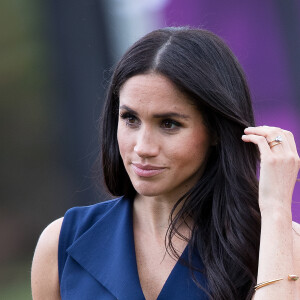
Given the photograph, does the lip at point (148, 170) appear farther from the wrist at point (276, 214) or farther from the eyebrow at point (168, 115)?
the wrist at point (276, 214)

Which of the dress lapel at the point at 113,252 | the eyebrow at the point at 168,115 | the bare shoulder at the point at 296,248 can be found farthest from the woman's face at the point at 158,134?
the bare shoulder at the point at 296,248

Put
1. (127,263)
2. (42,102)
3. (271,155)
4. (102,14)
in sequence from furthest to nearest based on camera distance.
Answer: (42,102)
(102,14)
(127,263)
(271,155)

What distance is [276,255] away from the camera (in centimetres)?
238

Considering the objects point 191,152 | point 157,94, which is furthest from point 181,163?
point 157,94

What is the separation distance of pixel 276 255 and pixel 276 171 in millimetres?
302

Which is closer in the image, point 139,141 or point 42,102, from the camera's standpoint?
point 139,141

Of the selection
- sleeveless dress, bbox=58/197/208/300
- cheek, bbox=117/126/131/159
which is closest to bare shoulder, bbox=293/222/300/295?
sleeveless dress, bbox=58/197/208/300

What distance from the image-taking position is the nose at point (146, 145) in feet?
8.14

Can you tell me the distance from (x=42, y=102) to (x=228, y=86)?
3.17 m

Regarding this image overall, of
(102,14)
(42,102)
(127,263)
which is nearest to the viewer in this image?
(127,263)

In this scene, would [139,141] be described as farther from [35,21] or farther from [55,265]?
[35,21]

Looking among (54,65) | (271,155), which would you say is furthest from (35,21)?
(271,155)

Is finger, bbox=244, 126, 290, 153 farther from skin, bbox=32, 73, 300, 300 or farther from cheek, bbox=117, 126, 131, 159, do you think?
cheek, bbox=117, 126, 131, 159

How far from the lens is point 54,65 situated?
18.0 feet
